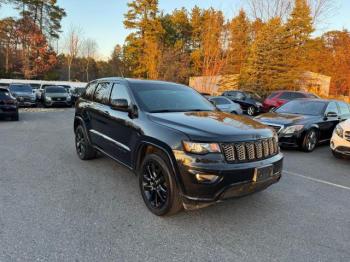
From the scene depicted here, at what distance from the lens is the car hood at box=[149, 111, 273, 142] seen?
10.3 feet

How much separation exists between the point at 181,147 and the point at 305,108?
683cm

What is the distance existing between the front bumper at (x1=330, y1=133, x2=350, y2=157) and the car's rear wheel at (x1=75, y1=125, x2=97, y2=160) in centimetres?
553

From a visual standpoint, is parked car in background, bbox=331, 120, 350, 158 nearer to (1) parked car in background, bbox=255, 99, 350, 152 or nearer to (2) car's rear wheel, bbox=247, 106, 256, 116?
(1) parked car in background, bbox=255, 99, 350, 152

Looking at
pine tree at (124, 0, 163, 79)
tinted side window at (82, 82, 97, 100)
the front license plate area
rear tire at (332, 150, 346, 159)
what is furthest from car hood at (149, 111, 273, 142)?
pine tree at (124, 0, 163, 79)

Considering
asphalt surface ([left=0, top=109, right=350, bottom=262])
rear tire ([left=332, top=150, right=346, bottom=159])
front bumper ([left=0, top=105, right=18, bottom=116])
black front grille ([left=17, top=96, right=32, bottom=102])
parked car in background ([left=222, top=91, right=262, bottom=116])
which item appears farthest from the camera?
parked car in background ([left=222, top=91, right=262, bottom=116])

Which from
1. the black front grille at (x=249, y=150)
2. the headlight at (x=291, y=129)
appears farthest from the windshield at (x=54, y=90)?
the black front grille at (x=249, y=150)

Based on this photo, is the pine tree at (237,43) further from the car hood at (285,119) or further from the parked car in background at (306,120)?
the car hood at (285,119)

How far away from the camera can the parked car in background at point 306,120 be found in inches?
292

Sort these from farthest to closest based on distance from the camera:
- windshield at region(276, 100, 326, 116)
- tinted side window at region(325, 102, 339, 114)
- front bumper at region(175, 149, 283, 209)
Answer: tinted side window at region(325, 102, 339, 114) → windshield at region(276, 100, 326, 116) → front bumper at region(175, 149, 283, 209)

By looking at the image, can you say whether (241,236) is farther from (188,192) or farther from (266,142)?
(266,142)

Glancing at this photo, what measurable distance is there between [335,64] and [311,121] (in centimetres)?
2774

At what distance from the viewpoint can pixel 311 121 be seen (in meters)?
7.77

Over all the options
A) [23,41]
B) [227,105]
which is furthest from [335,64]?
[23,41]

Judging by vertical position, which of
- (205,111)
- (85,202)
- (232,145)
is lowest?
(85,202)
